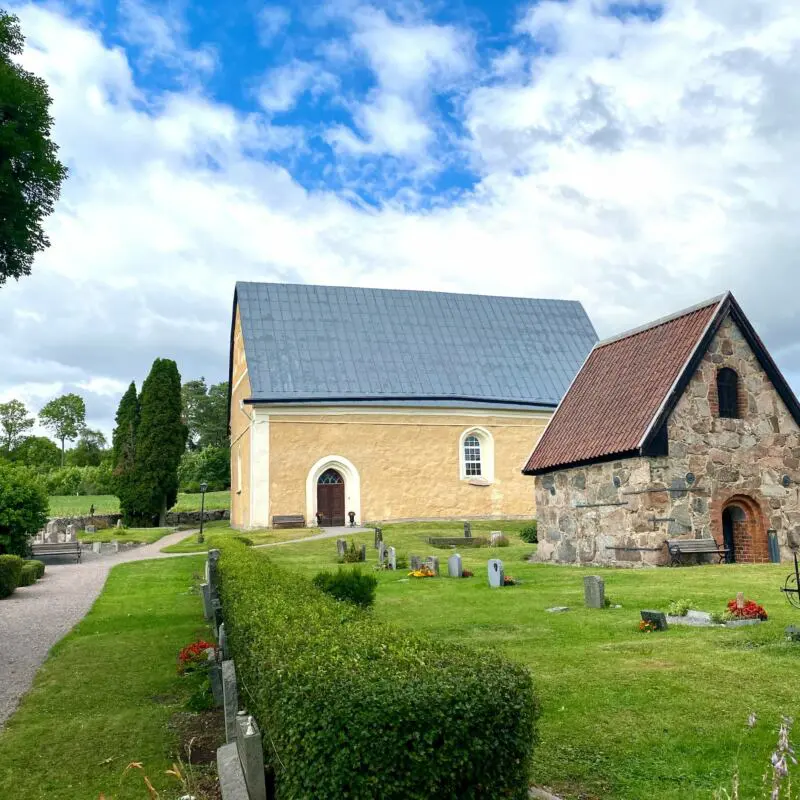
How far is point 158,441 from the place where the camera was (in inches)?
1559

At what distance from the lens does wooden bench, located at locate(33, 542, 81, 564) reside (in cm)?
2520

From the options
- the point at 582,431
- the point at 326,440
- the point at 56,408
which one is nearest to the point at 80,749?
the point at 582,431

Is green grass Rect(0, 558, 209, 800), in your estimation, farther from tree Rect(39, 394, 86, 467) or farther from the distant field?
tree Rect(39, 394, 86, 467)

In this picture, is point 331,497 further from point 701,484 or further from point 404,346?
point 701,484

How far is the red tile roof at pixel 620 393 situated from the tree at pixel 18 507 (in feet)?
45.1

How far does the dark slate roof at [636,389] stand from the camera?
16625 mm

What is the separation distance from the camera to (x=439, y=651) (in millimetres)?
4633

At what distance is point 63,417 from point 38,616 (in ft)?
302

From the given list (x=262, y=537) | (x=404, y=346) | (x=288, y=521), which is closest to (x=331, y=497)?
(x=288, y=521)

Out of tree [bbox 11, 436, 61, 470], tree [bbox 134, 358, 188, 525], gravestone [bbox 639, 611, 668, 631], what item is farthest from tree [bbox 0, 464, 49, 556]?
tree [bbox 11, 436, 61, 470]

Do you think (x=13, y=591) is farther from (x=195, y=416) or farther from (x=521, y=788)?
(x=195, y=416)

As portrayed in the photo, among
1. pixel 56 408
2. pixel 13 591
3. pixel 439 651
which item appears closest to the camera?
pixel 439 651

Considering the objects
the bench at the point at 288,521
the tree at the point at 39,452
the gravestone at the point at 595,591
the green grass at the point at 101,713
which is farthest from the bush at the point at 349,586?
the tree at the point at 39,452

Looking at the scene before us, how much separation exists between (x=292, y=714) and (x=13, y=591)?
50.7ft
